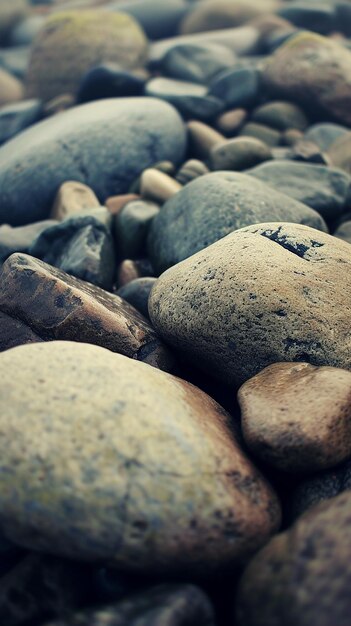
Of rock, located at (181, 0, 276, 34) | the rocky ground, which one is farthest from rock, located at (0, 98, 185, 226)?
rock, located at (181, 0, 276, 34)

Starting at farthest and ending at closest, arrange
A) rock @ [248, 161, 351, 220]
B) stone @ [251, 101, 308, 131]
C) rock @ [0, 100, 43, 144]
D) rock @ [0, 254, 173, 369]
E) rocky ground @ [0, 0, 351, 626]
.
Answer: rock @ [0, 100, 43, 144] → stone @ [251, 101, 308, 131] → rock @ [248, 161, 351, 220] → rock @ [0, 254, 173, 369] → rocky ground @ [0, 0, 351, 626]

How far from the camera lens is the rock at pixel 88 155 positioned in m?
5.89

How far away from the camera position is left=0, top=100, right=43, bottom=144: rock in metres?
7.67

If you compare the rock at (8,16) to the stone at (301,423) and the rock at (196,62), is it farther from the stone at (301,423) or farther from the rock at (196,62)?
the stone at (301,423)

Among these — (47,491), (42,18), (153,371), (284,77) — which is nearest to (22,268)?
(153,371)

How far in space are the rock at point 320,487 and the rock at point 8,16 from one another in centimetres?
1265

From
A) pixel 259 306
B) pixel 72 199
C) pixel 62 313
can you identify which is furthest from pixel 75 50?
pixel 259 306

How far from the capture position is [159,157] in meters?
6.22

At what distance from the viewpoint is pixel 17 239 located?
4836 millimetres

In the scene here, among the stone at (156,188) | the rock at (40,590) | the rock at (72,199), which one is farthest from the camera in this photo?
the rock at (72,199)

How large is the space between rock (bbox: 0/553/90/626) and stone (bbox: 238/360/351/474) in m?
0.93

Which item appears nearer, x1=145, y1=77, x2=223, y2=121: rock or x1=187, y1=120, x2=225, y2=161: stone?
x1=187, y1=120, x2=225, y2=161: stone

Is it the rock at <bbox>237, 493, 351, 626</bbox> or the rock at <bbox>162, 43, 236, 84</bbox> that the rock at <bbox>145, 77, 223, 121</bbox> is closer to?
the rock at <bbox>162, 43, 236, 84</bbox>

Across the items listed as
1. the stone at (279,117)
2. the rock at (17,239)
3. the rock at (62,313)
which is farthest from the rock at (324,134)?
the rock at (62,313)
